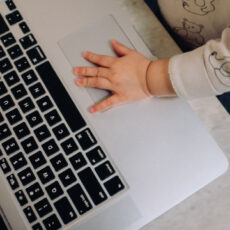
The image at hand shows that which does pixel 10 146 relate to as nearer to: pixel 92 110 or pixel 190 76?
pixel 92 110

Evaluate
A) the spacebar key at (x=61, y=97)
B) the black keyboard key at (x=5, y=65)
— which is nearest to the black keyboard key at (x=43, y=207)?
the spacebar key at (x=61, y=97)

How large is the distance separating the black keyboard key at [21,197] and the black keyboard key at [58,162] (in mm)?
60

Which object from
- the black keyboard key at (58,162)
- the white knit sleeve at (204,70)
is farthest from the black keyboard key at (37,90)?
the white knit sleeve at (204,70)

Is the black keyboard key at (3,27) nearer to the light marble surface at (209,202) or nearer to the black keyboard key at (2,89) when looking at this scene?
the black keyboard key at (2,89)

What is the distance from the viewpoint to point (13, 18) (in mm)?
450

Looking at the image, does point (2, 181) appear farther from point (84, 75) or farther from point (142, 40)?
point (142, 40)

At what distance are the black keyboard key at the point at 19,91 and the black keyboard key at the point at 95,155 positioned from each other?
14cm

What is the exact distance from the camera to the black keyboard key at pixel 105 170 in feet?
1.24

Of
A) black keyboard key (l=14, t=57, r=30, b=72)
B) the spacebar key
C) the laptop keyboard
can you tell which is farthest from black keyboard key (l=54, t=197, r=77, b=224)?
black keyboard key (l=14, t=57, r=30, b=72)

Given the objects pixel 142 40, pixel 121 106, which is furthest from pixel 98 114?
pixel 142 40

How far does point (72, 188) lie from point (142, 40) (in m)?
0.26

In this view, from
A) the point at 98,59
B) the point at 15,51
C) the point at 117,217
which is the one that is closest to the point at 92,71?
the point at 98,59

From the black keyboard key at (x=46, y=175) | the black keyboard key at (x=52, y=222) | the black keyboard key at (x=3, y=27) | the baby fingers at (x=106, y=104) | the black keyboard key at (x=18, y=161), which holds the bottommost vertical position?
the black keyboard key at (x=52, y=222)

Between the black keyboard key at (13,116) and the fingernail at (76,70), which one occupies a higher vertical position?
the fingernail at (76,70)
